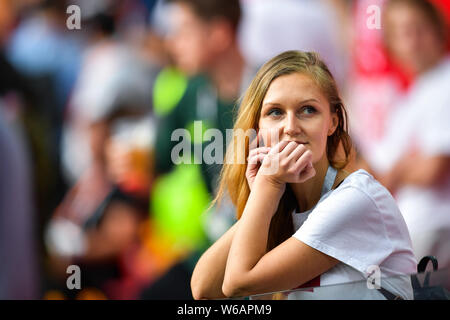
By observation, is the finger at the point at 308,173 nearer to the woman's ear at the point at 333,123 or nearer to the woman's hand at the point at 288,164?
the woman's hand at the point at 288,164

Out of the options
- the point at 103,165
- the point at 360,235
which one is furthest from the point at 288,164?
the point at 103,165

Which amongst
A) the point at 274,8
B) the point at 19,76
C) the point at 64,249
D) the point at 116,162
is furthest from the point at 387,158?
the point at 19,76

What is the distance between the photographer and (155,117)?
2.50 meters

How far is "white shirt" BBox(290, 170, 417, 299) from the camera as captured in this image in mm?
986

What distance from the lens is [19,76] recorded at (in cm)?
276

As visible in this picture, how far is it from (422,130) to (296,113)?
1.39 metres

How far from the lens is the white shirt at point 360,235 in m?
0.99

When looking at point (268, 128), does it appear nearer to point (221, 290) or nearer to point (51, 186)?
Answer: point (221, 290)

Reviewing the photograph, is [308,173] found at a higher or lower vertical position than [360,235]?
higher

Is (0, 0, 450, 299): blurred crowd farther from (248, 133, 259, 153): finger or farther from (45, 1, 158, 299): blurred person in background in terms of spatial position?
(248, 133, 259, 153): finger

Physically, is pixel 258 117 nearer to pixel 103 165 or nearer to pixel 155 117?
pixel 155 117

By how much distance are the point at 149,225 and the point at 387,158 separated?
37.3 inches

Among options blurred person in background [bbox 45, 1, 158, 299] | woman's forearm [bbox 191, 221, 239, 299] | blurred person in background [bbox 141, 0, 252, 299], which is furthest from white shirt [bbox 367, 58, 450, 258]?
woman's forearm [bbox 191, 221, 239, 299]

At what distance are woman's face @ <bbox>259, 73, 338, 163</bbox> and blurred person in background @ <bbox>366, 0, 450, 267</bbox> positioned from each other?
1224 millimetres
